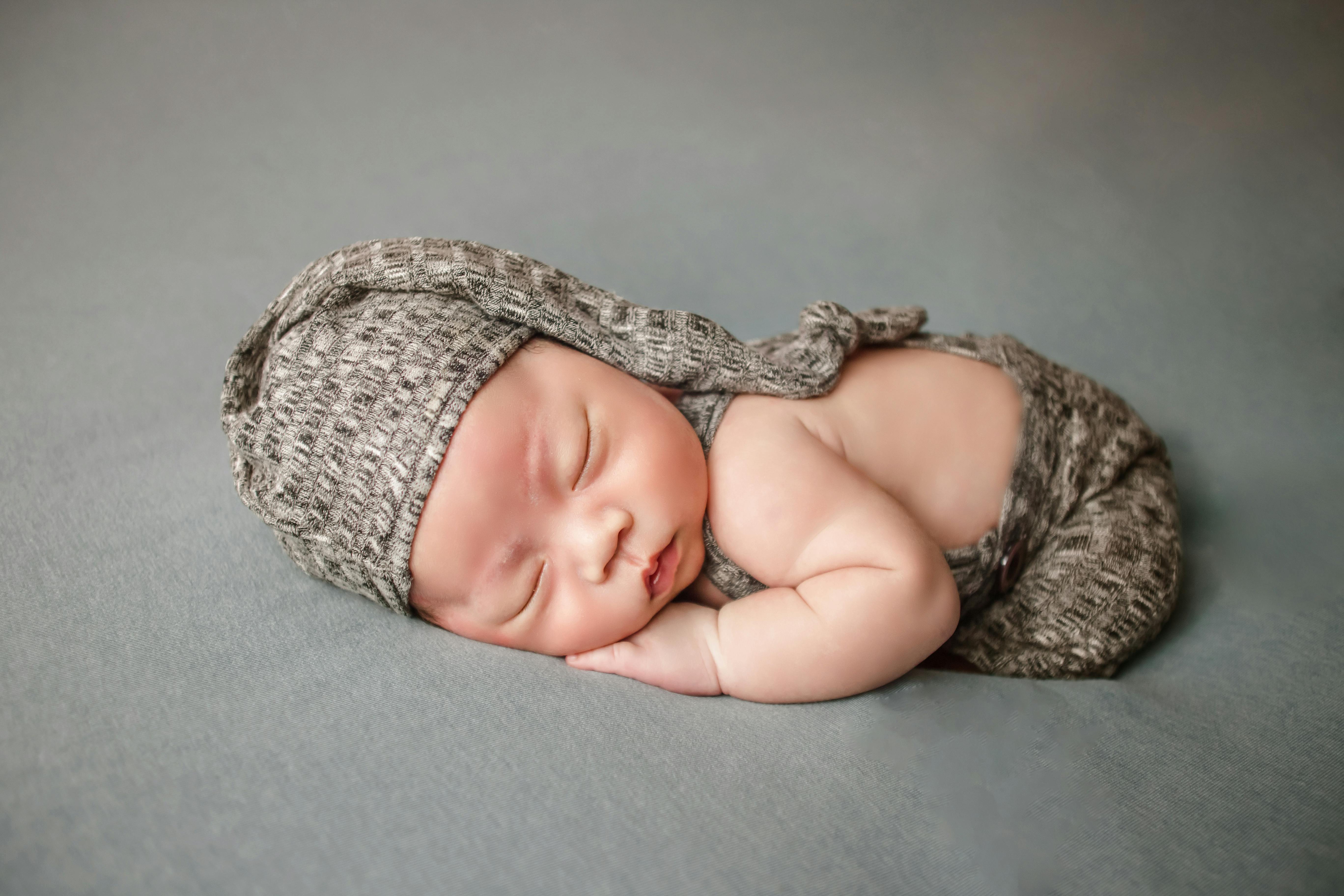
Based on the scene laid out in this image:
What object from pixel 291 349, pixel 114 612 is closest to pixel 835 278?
pixel 291 349

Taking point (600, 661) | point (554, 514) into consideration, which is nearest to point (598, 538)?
point (554, 514)

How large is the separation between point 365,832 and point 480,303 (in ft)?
1.88

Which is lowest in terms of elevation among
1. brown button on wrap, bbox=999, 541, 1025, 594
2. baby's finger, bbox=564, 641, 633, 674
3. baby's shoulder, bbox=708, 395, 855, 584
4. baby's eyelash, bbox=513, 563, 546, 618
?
baby's finger, bbox=564, 641, 633, 674

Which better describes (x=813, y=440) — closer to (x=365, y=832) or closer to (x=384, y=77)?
(x=365, y=832)

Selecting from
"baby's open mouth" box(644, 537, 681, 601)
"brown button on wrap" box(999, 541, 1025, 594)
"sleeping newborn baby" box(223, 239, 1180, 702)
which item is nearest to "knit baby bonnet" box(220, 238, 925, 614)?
"sleeping newborn baby" box(223, 239, 1180, 702)

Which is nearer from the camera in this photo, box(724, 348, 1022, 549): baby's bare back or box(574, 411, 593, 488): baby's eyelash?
box(574, 411, 593, 488): baby's eyelash

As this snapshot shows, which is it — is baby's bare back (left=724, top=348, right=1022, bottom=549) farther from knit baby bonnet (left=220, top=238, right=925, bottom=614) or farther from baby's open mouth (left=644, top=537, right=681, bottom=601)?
baby's open mouth (left=644, top=537, right=681, bottom=601)

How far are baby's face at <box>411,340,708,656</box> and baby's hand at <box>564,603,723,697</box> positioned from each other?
0.02 metres

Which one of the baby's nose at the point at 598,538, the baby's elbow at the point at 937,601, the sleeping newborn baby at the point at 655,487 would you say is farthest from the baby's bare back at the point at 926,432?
the baby's nose at the point at 598,538

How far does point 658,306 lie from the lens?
192 cm

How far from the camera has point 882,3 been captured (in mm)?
1922

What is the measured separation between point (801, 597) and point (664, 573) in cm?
16

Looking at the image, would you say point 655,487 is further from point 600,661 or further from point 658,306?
point 658,306

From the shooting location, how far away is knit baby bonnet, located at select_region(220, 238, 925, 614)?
2.99 feet
